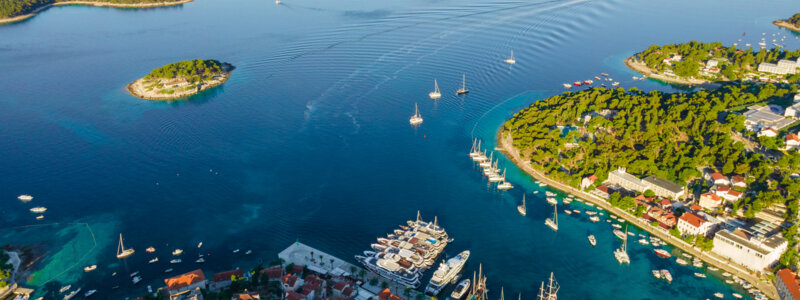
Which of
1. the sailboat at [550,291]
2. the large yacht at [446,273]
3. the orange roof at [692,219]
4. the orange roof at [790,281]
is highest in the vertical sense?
the orange roof at [692,219]

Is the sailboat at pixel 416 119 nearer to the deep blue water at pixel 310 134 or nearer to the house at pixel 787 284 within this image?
the deep blue water at pixel 310 134

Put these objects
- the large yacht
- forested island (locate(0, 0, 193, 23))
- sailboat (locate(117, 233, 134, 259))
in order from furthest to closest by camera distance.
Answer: forested island (locate(0, 0, 193, 23)), sailboat (locate(117, 233, 134, 259)), the large yacht

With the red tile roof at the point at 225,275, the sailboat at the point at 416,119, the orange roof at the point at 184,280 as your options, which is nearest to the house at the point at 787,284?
the red tile roof at the point at 225,275

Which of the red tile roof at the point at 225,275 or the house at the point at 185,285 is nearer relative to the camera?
the house at the point at 185,285

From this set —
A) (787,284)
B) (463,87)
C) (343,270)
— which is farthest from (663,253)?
(463,87)

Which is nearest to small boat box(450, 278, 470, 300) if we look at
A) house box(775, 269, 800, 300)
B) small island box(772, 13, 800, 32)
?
house box(775, 269, 800, 300)

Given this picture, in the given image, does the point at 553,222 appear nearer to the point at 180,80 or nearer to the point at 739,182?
the point at 739,182

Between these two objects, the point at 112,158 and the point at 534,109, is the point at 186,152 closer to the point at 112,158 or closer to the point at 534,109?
the point at 112,158

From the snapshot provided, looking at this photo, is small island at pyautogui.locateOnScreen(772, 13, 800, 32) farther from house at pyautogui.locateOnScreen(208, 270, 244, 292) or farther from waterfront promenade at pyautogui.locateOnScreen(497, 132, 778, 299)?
house at pyautogui.locateOnScreen(208, 270, 244, 292)
